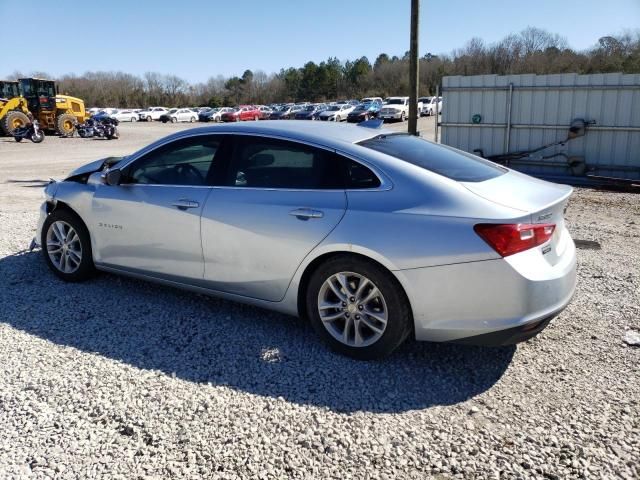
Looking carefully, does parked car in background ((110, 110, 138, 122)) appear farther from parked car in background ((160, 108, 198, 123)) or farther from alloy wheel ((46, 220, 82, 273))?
alloy wheel ((46, 220, 82, 273))

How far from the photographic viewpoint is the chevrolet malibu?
324 cm

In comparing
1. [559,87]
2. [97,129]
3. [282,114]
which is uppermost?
[559,87]

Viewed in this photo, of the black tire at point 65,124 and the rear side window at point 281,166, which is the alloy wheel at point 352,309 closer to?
the rear side window at point 281,166

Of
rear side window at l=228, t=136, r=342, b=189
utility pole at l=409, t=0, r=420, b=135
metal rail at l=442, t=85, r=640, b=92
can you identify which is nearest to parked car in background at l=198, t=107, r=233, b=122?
metal rail at l=442, t=85, r=640, b=92

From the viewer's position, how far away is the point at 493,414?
307cm

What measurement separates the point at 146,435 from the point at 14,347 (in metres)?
1.65

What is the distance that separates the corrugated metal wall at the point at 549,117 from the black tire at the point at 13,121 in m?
23.3

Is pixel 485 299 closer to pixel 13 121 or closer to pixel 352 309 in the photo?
pixel 352 309

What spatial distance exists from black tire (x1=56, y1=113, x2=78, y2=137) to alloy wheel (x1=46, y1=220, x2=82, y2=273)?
2820 cm

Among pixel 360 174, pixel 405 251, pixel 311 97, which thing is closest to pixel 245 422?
pixel 405 251

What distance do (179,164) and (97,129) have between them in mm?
28539

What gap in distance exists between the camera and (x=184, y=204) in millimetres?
4234

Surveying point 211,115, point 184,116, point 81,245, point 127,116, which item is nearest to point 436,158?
point 81,245

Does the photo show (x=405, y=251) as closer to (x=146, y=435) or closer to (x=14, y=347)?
(x=146, y=435)
